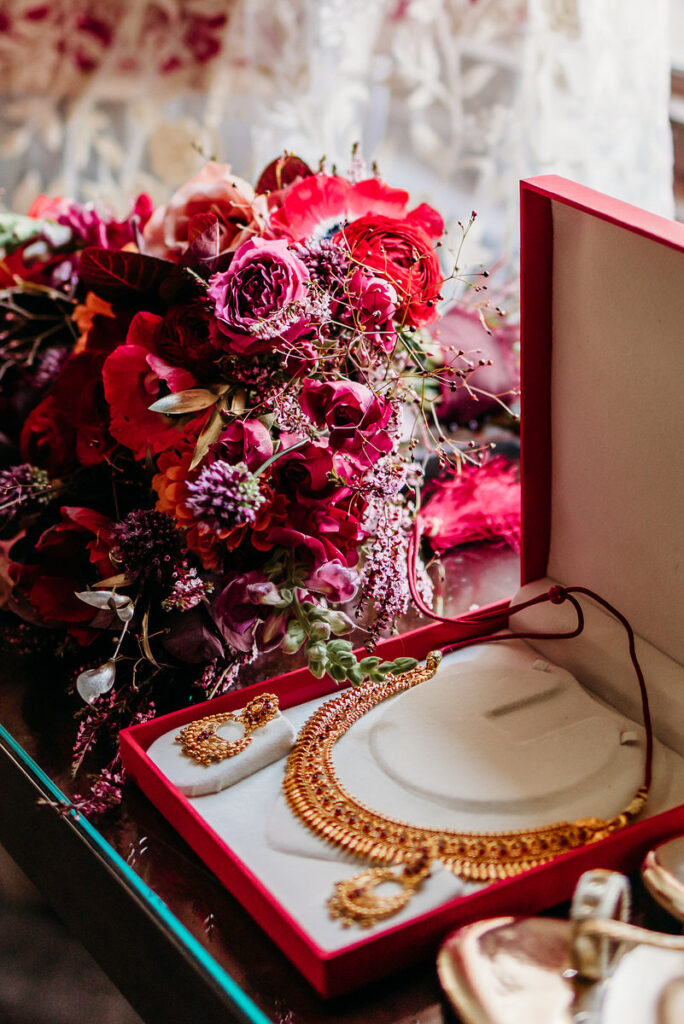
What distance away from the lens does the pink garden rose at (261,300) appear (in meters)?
0.70

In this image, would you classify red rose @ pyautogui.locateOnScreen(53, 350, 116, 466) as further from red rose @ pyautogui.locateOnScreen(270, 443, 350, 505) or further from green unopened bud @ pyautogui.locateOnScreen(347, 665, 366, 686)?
green unopened bud @ pyautogui.locateOnScreen(347, 665, 366, 686)

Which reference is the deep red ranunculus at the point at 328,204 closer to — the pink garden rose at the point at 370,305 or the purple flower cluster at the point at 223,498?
the pink garden rose at the point at 370,305

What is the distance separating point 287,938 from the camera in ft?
1.77

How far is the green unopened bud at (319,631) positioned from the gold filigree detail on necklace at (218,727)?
7 centimetres

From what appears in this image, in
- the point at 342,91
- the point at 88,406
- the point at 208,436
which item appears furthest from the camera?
the point at 342,91

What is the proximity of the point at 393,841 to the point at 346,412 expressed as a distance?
27 cm

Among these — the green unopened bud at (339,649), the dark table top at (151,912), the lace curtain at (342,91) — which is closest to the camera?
the dark table top at (151,912)

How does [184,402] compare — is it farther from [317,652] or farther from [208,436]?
[317,652]

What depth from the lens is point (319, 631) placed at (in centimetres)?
65

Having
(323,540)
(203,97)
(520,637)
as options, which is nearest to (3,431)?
(323,540)

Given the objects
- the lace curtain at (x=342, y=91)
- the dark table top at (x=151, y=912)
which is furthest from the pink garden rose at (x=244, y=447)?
the lace curtain at (x=342, y=91)

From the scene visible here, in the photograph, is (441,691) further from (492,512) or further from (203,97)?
(203,97)

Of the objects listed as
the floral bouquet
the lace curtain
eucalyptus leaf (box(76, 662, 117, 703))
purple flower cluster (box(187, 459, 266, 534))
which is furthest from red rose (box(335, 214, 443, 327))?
the lace curtain

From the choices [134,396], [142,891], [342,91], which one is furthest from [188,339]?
[342,91]
